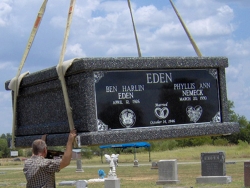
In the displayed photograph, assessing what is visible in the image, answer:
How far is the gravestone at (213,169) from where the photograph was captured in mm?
22281

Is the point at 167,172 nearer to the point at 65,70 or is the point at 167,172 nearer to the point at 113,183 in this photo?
the point at 113,183

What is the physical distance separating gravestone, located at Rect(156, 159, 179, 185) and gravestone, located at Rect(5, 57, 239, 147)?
19.0 meters

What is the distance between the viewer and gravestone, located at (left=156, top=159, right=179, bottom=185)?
77.3 feet

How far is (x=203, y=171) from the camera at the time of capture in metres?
22.7

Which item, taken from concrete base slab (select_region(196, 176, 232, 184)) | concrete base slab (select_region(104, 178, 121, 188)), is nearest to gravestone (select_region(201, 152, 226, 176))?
concrete base slab (select_region(196, 176, 232, 184))

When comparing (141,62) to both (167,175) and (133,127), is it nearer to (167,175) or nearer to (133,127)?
(133,127)

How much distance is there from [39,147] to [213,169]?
18518 mm

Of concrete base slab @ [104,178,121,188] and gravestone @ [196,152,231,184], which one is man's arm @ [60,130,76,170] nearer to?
concrete base slab @ [104,178,121,188]

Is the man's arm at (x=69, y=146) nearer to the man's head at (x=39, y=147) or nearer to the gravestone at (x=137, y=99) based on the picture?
the gravestone at (x=137, y=99)

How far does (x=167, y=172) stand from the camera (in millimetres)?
23797

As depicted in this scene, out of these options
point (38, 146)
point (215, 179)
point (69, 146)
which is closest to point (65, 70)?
point (69, 146)

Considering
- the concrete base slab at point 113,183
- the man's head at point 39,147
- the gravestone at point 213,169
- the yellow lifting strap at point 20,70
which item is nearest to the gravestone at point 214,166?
the gravestone at point 213,169

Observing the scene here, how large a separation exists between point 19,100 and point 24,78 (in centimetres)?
29

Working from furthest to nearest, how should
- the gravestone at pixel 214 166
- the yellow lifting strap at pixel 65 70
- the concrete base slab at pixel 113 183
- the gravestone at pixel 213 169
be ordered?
the gravestone at pixel 214 166, the gravestone at pixel 213 169, the concrete base slab at pixel 113 183, the yellow lifting strap at pixel 65 70
